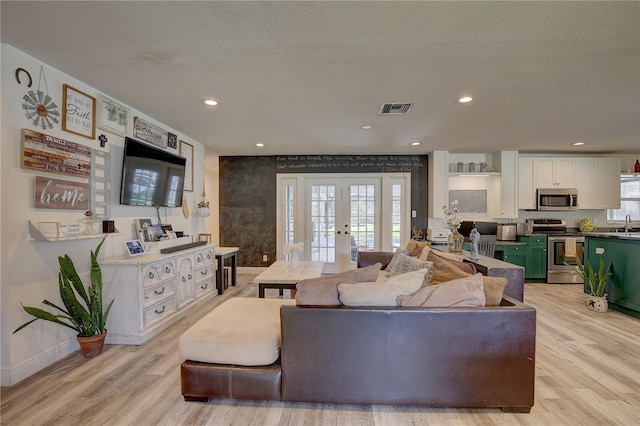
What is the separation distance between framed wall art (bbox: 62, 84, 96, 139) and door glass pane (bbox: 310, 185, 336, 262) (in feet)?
12.0

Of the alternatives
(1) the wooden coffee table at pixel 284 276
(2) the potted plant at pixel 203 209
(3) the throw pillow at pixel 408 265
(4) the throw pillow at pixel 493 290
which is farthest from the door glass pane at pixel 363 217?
(4) the throw pillow at pixel 493 290

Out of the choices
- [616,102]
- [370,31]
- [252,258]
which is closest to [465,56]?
[370,31]

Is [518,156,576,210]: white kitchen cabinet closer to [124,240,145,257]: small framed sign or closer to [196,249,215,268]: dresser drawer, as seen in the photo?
[196,249,215,268]: dresser drawer

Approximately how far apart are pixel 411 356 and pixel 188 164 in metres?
3.97

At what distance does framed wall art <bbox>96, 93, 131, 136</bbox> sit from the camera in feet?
9.15

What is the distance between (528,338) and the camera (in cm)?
173

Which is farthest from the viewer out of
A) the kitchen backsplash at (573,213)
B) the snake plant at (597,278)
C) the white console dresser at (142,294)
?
A: the kitchen backsplash at (573,213)

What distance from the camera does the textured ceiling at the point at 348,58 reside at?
5.41 feet

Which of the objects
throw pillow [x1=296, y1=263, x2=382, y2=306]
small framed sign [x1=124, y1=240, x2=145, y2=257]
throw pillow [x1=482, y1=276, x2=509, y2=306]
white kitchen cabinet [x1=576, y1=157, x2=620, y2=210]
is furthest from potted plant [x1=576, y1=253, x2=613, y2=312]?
small framed sign [x1=124, y1=240, x2=145, y2=257]

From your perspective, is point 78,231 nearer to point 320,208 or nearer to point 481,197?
point 320,208

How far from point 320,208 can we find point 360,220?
828mm

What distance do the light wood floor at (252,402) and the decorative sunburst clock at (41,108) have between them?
1.96 m

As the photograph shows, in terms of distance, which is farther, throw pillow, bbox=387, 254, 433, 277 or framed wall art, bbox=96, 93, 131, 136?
framed wall art, bbox=96, 93, 131, 136

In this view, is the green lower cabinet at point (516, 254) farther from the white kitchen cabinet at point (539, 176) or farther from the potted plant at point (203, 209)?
the potted plant at point (203, 209)
